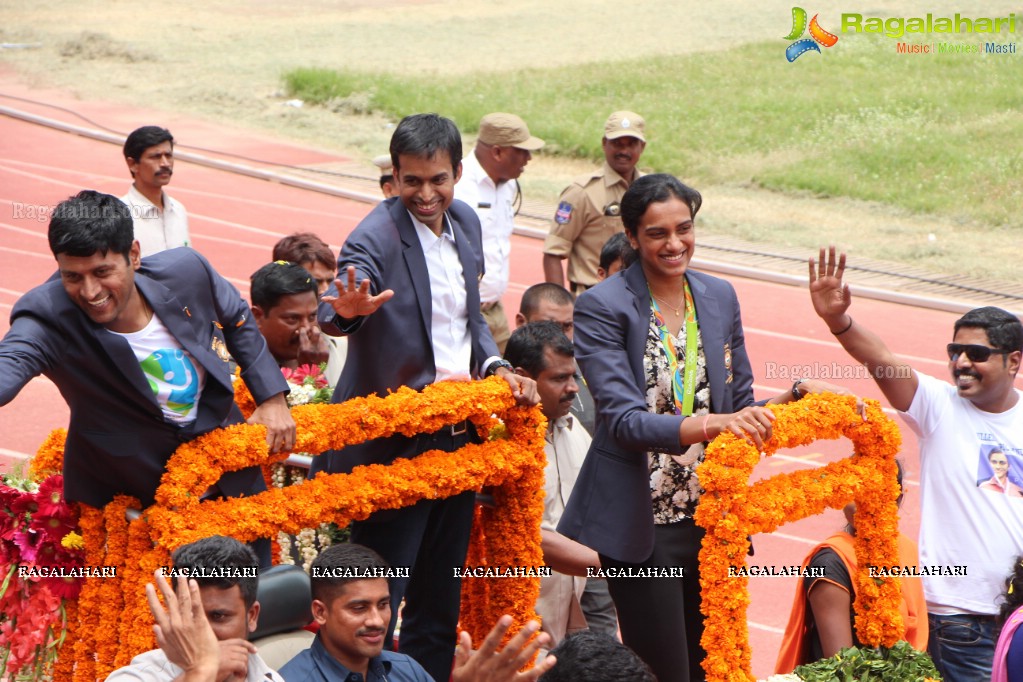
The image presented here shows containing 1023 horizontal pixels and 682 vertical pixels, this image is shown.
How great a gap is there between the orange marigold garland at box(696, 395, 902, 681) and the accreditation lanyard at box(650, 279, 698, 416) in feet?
1.09

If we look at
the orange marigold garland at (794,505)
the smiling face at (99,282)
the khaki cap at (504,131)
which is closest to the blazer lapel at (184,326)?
the smiling face at (99,282)

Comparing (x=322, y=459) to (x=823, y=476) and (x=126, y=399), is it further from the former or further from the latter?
(x=823, y=476)

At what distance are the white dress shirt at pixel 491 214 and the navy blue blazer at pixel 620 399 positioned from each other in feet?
11.8

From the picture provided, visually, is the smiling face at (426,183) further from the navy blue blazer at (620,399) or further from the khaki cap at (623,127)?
the khaki cap at (623,127)

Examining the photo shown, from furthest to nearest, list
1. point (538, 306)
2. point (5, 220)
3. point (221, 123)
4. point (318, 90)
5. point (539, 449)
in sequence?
point (318, 90) < point (221, 123) < point (5, 220) < point (538, 306) < point (539, 449)

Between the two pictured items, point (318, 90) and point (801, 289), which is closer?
point (801, 289)

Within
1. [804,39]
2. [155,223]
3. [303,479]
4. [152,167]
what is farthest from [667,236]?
[804,39]

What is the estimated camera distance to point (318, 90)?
2444 cm

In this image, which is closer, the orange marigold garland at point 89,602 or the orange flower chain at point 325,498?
the orange flower chain at point 325,498

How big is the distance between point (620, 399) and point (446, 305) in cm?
89

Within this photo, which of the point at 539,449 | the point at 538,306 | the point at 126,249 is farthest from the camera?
the point at 538,306

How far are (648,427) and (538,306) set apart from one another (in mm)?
2782

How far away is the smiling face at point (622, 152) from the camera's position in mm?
9078

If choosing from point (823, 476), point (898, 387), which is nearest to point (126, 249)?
point (823, 476)
